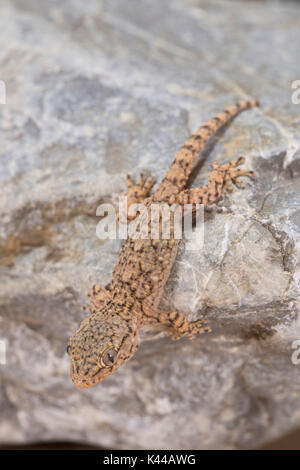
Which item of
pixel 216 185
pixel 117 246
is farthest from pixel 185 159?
pixel 117 246

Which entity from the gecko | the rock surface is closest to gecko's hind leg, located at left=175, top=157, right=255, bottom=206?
the gecko

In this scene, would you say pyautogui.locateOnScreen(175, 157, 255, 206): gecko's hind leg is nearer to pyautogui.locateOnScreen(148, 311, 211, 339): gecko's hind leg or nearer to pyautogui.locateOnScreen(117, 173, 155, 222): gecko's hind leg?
pyautogui.locateOnScreen(117, 173, 155, 222): gecko's hind leg

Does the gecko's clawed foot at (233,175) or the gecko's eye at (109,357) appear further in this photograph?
the gecko's clawed foot at (233,175)

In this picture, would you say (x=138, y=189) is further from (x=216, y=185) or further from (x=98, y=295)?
(x=98, y=295)

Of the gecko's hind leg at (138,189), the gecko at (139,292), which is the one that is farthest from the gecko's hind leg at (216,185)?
the gecko's hind leg at (138,189)

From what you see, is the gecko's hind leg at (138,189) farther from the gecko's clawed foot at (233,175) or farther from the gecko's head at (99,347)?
the gecko's head at (99,347)

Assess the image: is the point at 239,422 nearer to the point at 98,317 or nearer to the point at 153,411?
the point at 153,411

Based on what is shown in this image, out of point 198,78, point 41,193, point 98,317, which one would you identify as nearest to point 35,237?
point 41,193
